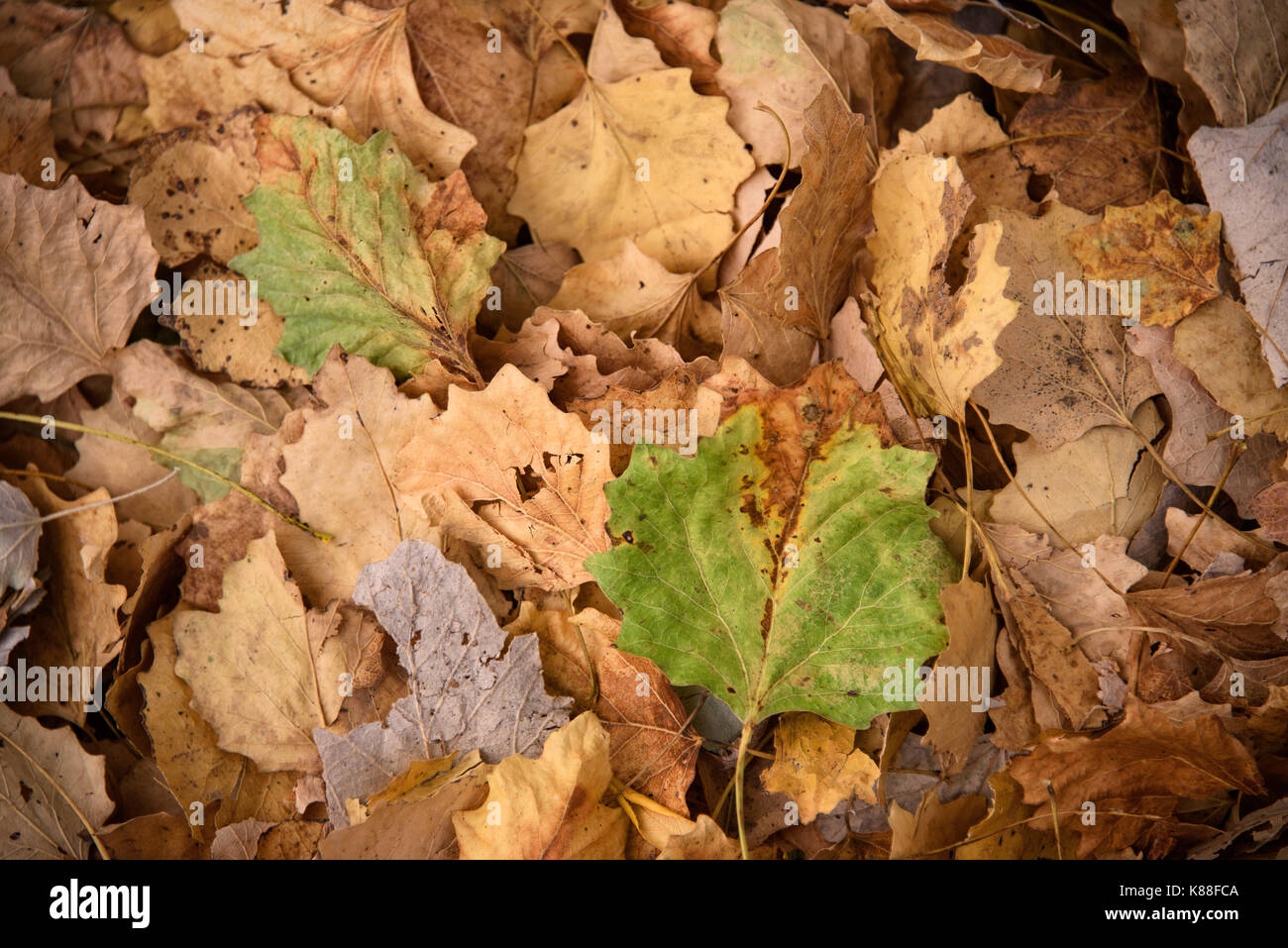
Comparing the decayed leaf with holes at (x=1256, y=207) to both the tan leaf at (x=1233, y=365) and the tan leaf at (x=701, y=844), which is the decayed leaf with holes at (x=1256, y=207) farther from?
the tan leaf at (x=701, y=844)

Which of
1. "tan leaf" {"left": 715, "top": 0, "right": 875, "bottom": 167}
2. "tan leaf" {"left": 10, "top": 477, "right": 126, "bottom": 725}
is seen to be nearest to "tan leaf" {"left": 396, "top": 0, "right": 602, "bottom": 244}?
"tan leaf" {"left": 715, "top": 0, "right": 875, "bottom": 167}

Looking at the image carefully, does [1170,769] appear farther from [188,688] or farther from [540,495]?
[188,688]

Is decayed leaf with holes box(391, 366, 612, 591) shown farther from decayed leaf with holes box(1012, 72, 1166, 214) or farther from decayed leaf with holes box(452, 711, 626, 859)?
decayed leaf with holes box(1012, 72, 1166, 214)

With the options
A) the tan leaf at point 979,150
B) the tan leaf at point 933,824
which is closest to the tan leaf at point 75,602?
the tan leaf at point 933,824

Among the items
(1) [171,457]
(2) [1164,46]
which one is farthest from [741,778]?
(2) [1164,46]

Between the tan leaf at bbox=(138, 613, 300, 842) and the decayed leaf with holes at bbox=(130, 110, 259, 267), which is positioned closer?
the tan leaf at bbox=(138, 613, 300, 842)

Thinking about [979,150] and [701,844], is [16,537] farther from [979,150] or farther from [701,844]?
[979,150]
